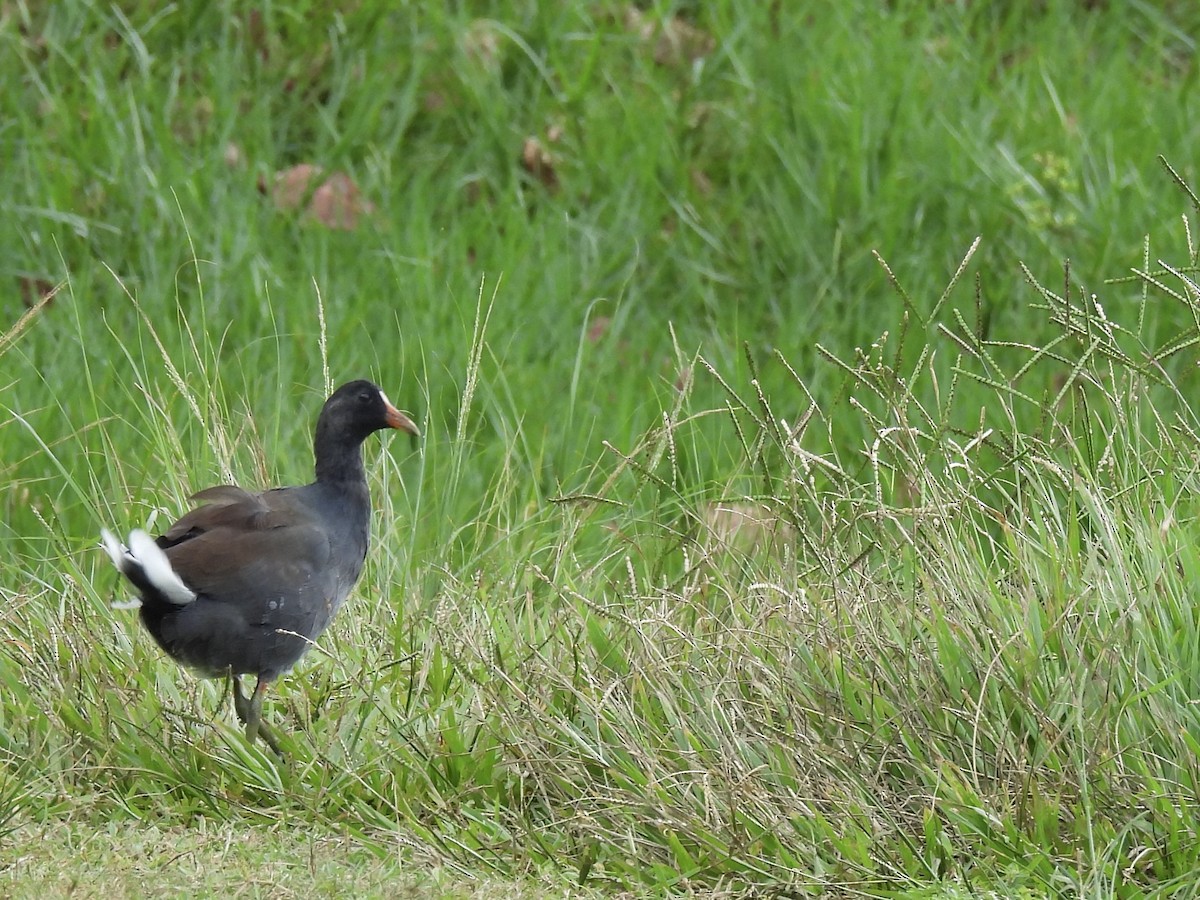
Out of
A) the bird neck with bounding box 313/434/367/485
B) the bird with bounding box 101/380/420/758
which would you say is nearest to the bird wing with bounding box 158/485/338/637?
the bird with bounding box 101/380/420/758

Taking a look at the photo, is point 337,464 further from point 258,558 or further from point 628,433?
point 628,433

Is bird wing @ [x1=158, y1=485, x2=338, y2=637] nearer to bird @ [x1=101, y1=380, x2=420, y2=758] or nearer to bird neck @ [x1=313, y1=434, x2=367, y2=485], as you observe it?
bird @ [x1=101, y1=380, x2=420, y2=758]

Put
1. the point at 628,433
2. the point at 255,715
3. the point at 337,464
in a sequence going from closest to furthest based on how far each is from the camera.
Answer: the point at 255,715
the point at 337,464
the point at 628,433

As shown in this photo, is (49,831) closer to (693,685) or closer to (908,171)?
(693,685)

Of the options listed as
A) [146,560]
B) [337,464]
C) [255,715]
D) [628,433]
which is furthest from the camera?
[628,433]

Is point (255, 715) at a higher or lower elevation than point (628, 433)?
higher

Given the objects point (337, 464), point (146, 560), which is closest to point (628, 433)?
point (337, 464)

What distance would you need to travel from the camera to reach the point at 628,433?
216 inches

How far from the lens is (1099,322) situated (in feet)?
12.2

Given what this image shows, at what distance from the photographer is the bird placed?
3738mm

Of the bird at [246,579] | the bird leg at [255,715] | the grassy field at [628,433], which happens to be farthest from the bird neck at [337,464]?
the bird leg at [255,715]

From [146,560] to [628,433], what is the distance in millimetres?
2079

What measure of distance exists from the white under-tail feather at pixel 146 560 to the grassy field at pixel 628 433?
27cm

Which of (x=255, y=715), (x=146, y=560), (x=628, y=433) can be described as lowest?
(x=628, y=433)
